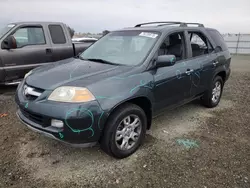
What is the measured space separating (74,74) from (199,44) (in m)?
2.77

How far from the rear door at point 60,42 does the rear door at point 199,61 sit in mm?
3491

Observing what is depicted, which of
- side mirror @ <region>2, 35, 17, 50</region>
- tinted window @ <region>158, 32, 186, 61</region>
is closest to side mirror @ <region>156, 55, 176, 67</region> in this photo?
tinted window @ <region>158, 32, 186, 61</region>

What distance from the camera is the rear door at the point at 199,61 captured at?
3789 millimetres

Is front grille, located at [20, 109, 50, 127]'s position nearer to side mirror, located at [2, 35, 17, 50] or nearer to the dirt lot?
the dirt lot

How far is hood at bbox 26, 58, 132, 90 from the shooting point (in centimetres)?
256

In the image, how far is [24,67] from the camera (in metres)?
5.34

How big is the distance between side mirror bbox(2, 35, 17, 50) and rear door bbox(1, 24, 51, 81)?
0.14 metres

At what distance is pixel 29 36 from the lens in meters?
5.54

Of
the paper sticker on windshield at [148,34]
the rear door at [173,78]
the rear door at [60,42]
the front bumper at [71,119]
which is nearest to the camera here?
the front bumper at [71,119]

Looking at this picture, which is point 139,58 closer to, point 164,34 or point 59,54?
point 164,34

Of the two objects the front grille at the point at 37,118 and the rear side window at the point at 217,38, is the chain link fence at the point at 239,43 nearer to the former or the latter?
the rear side window at the point at 217,38

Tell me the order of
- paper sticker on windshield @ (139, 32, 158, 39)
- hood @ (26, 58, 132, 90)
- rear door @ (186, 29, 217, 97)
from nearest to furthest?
hood @ (26, 58, 132, 90) < paper sticker on windshield @ (139, 32, 158, 39) < rear door @ (186, 29, 217, 97)

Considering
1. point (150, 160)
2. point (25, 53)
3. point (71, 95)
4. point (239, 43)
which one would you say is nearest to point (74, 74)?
point (71, 95)

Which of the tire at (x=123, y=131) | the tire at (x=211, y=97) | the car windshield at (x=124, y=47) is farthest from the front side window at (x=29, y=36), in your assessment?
the tire at (x=211, y=97)
